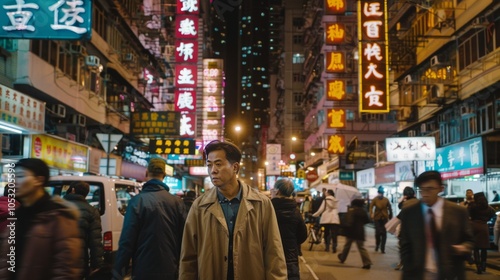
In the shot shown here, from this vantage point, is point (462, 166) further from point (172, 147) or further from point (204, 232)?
point (204, 232)

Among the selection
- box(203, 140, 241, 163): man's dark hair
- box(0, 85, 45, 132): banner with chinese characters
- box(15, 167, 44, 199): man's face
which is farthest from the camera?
A: box(0, 85, 45, 132): banner with chinese characters

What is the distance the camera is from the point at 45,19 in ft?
39.4

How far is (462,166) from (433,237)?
15.9m

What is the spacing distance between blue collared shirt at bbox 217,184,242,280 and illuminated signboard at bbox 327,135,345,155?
128ft

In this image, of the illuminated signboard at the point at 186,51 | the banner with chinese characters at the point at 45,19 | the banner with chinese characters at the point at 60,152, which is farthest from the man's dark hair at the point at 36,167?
the illuminated signboard at the point at 186,51

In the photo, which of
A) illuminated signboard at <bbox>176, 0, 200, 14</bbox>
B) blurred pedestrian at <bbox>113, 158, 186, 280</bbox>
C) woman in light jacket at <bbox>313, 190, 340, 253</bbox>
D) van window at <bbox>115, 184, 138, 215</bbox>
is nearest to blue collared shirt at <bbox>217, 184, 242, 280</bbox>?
blurred pedestrian at <bbox>113, 158, 186, 280</bbox>

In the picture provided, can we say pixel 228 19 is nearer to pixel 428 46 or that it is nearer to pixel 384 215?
pixel 428 46

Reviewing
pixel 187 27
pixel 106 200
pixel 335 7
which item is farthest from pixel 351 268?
pixel 335 7

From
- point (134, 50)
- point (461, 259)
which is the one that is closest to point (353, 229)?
point (461, 259)

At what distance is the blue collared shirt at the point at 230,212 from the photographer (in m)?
3.86

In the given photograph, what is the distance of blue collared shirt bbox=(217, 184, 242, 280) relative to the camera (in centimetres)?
386

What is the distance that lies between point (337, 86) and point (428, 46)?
12.4 m

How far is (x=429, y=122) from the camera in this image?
1094 inches

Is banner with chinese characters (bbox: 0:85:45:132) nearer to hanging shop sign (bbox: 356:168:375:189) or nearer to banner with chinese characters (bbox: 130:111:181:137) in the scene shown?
banner with chinese characters (bbox: 130:111:181:137)
